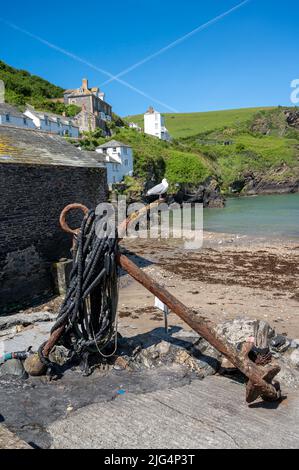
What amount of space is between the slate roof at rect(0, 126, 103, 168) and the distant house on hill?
186 ft

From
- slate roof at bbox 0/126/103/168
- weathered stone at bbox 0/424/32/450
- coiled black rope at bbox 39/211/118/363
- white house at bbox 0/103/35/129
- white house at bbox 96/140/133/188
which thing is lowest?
weathered stone at bbox 0/424/32/450

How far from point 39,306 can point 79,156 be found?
7251 mm

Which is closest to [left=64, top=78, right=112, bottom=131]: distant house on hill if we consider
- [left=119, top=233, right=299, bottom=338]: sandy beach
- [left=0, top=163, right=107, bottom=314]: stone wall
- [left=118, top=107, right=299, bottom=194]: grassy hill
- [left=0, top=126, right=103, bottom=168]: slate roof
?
[left=118, top=107, right=299, bottom=194]: grassy hill

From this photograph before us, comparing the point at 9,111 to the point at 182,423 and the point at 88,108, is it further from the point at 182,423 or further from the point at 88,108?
the point at 182,423

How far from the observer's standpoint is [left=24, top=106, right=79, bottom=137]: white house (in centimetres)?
5781

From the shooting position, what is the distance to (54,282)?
15.2 m

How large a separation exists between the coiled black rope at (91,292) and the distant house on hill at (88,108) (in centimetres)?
7013

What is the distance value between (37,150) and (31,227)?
3492 millimetres

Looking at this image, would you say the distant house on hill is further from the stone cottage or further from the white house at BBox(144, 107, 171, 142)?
the stone cottage

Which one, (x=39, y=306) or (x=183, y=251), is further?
(x=183, y=251)

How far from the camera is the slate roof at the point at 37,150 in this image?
14242mm

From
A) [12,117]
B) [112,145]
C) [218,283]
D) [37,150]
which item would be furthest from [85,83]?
[218,283]

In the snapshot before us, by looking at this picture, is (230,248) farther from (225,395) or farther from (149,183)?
(149,183)
